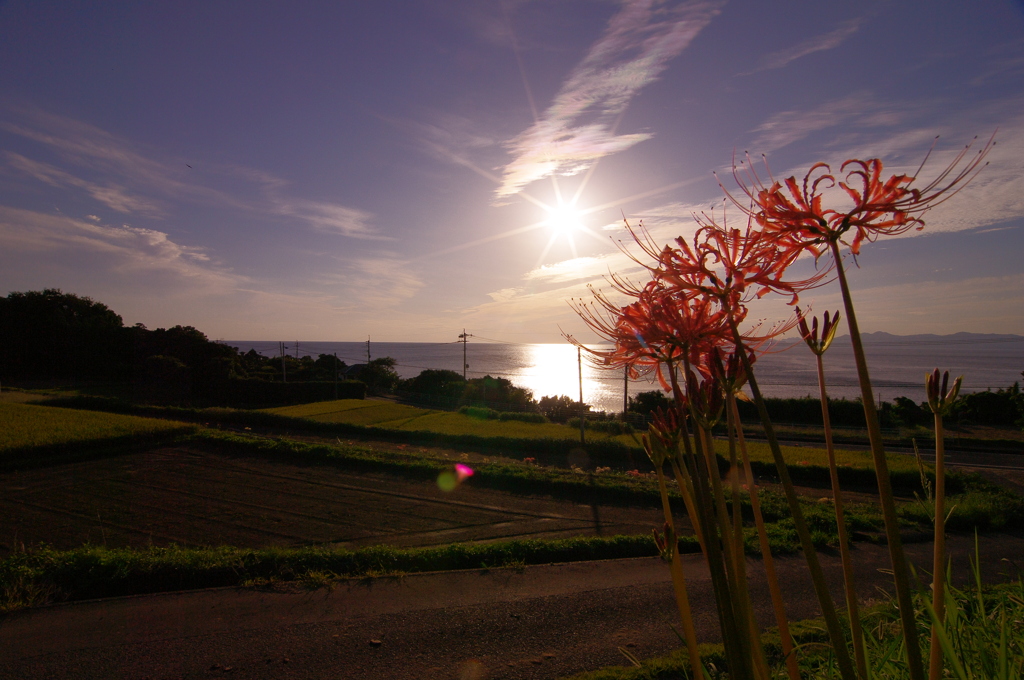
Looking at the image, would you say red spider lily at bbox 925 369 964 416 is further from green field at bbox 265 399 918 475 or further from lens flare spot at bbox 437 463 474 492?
green field at bbox 265 399 918 475

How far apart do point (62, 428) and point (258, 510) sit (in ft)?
30.7

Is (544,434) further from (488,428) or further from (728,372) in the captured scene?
(728,372)

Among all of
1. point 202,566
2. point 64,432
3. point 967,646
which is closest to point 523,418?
point 64,432

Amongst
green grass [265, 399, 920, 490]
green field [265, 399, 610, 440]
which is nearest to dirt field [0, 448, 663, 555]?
green grass [265, 399, 920, 490]

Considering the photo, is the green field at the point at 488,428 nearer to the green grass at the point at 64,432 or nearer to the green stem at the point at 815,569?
the green grass at the point at 64,432

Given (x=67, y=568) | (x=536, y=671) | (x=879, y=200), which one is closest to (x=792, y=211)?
(x=879, y=200)

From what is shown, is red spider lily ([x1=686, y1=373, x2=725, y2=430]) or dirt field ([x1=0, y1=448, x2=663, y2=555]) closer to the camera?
red spider lily ([x1=686, y1=373, x2=725, y2=430])

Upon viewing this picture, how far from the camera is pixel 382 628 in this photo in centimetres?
540

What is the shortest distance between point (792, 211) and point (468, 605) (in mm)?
5984

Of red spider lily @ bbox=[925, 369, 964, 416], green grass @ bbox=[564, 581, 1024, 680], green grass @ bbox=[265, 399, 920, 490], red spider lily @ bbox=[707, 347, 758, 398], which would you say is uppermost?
red spider lily @ bbox=[707, 347, 758, 398]

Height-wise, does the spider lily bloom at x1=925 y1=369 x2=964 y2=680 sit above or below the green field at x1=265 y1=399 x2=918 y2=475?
above

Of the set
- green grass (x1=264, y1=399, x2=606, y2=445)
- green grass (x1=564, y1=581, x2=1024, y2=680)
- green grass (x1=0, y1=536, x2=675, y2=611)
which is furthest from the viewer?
green grass (x1=264, y1=399, x2=606, y2=445)

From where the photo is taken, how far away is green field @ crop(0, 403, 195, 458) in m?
13.0

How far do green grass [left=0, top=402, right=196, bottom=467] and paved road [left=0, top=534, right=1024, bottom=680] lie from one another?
982 cm
